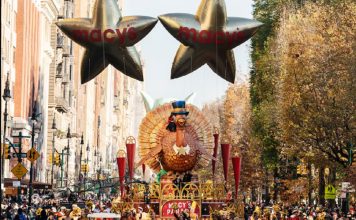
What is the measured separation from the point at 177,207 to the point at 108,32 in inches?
220

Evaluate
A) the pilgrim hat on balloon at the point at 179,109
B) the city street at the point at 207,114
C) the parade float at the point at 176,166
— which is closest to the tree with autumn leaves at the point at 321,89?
the city street at the point at 207,114

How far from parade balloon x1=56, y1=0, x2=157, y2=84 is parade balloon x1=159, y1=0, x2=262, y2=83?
34.2 inches

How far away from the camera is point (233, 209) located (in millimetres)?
37594

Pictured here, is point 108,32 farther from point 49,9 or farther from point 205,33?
point 49,9

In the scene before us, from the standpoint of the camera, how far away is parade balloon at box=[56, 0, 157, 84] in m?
36.8

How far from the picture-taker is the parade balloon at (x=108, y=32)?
3675 cm

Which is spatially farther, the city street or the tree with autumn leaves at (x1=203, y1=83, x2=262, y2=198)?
the tree with autumn leaves at (x1=203, y1=83, x2=262, y2=198)

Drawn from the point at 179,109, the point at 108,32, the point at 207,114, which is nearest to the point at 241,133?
the point at 207,114

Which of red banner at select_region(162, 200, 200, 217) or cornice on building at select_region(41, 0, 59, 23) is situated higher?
cornice on building at select_region(41, 0, 59, 23)

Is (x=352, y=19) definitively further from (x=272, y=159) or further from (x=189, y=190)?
(x=272, y=159)

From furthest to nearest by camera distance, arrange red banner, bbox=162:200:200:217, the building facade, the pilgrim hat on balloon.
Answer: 1. the building facade
2. the pilgrim hat on balloon
3. red banner, bbox=162:200:200:217

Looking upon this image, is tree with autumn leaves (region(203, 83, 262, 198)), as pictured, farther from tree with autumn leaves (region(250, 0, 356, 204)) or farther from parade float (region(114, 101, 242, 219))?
parade float (region(114, 101, 242, 219))

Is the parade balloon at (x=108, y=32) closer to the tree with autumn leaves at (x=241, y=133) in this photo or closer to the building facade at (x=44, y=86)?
the building facade at (x=44, y=86)

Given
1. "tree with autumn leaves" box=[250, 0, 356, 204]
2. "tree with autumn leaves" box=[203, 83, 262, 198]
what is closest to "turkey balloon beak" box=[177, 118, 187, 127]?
"tree with autumn leaves" box=[250, 0, 356, 204]
